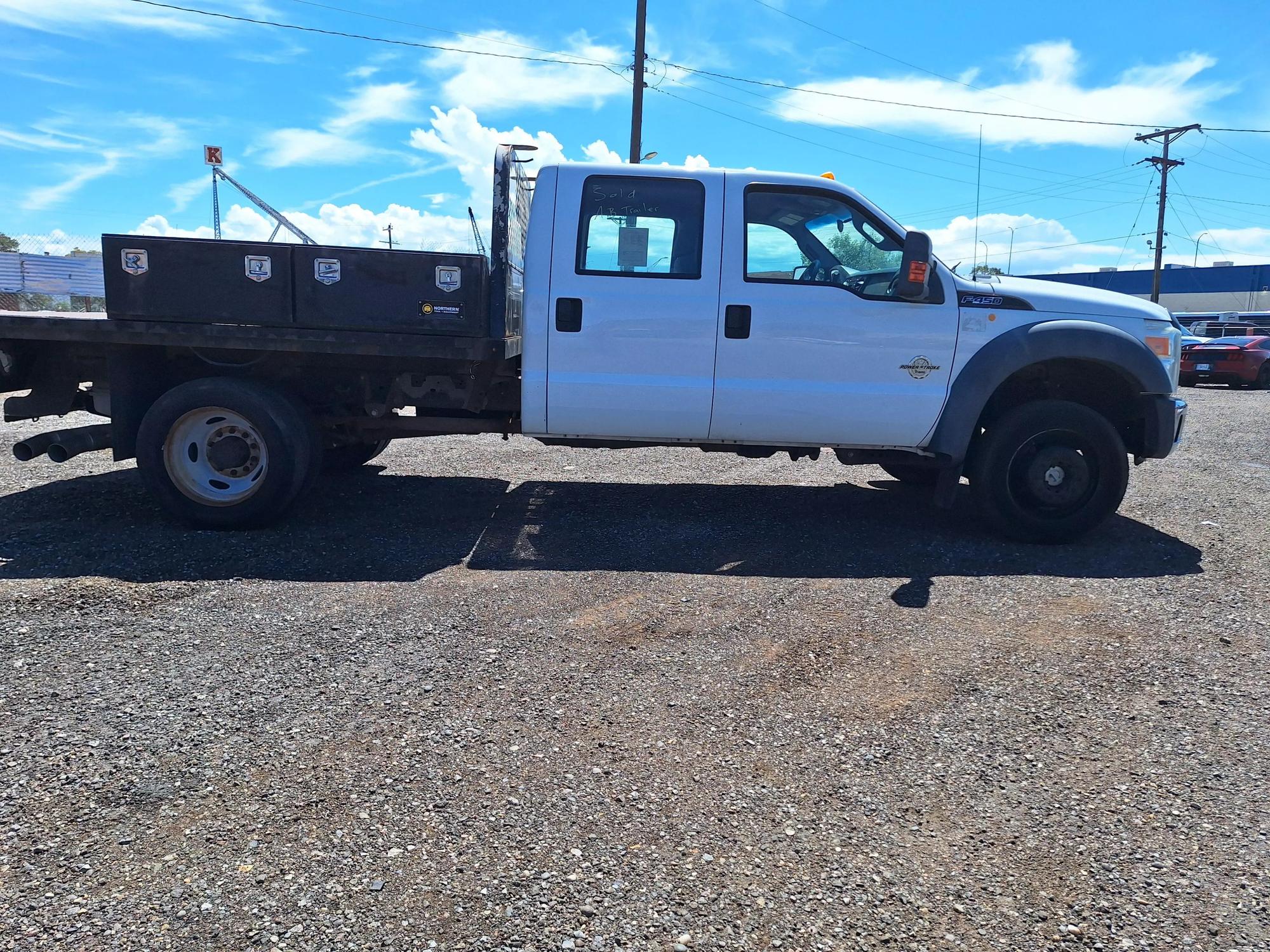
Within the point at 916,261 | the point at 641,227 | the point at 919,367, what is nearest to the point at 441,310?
the point at 641,227

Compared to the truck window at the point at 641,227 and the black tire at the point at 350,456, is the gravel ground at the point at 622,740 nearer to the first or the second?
the black tire at the point at 350,456

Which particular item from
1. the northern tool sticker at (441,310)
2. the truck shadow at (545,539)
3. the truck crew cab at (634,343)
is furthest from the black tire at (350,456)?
the northern tool sticker at (441,310)

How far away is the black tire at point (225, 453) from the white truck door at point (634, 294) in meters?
1.66

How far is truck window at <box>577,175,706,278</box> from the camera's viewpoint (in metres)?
5.67

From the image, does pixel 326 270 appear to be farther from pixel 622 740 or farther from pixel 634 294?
pixel 622 740

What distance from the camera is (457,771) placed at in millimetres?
3014

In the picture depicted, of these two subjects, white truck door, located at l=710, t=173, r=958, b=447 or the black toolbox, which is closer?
the black toolbox

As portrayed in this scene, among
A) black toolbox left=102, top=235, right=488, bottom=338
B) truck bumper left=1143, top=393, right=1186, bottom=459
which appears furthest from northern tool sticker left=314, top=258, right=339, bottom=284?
truck bumper left=1143, top=393, right=1186, bottom=459

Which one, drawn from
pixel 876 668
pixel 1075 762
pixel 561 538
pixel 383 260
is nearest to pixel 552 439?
pixel 561 538

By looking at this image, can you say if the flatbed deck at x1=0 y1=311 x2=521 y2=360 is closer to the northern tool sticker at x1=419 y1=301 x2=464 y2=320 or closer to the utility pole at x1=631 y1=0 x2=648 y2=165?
the northern tool sticker at x1=419 y1=301 x2=464 y2=320

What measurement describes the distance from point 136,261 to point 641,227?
3001 millimetres

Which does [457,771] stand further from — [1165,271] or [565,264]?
[1165,271]

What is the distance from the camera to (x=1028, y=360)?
226 inches

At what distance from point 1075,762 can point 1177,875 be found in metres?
0.63
